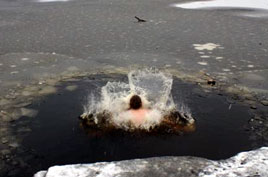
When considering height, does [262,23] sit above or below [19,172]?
above

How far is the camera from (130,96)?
5.13 metres

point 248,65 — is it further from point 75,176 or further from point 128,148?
point 75,176

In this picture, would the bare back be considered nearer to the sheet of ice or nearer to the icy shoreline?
the icy shoreline

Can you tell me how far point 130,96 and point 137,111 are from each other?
0.37 meters

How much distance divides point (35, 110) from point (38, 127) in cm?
50

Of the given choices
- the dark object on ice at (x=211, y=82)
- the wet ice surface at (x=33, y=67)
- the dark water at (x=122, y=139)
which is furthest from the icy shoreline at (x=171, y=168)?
the wet ice surface at (x=33, y=67)

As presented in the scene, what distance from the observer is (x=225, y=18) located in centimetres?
1046

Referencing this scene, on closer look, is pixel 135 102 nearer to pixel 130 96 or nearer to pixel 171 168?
pixel 130 96

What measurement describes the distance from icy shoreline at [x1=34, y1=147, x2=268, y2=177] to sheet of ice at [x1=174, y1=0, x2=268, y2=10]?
9.05m

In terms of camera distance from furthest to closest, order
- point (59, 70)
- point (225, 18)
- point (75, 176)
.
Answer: point (225, 18)
point (59, 70)
point (75, 176)

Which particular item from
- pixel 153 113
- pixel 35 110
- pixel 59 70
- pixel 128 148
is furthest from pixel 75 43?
pixel 128 148

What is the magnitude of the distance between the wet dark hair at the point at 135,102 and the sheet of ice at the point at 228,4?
25.2ft

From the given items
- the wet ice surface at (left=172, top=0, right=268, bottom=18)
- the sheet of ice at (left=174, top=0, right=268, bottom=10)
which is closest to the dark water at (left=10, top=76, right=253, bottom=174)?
the wet ice surface at (left=172, top=0, right=268, bottom=18)

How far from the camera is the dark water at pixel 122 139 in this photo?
395 cm
